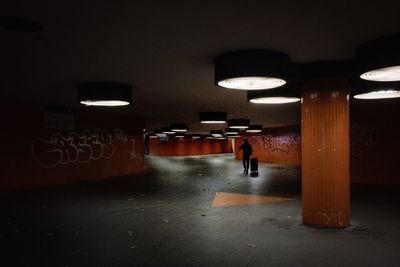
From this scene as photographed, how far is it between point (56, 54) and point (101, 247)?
3556 mm

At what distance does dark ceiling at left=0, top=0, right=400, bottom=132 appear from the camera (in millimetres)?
4012

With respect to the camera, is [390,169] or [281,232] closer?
[281,232]

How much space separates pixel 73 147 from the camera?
15578 mm

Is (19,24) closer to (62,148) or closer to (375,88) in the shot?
(375,88)

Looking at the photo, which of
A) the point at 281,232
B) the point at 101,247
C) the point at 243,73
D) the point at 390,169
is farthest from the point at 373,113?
the point at 101,247

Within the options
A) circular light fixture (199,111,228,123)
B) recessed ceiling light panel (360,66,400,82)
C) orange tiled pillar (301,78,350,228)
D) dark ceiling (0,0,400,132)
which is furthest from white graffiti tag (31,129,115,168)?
recessed ceiling light panel (360,66,400,82)

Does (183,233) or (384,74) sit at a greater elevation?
(384,74)

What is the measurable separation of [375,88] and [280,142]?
79.1 ft

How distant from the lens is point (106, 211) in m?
9.05

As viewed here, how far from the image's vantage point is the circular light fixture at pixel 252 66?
5660 mm

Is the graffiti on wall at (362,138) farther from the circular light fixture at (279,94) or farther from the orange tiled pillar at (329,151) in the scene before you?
the orange tiled pillar at (329,151)

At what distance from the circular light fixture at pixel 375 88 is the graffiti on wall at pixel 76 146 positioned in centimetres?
1194

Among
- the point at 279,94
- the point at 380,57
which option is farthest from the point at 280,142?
the point at 380,57

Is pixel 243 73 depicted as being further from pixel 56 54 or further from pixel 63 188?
pixel 63 188
